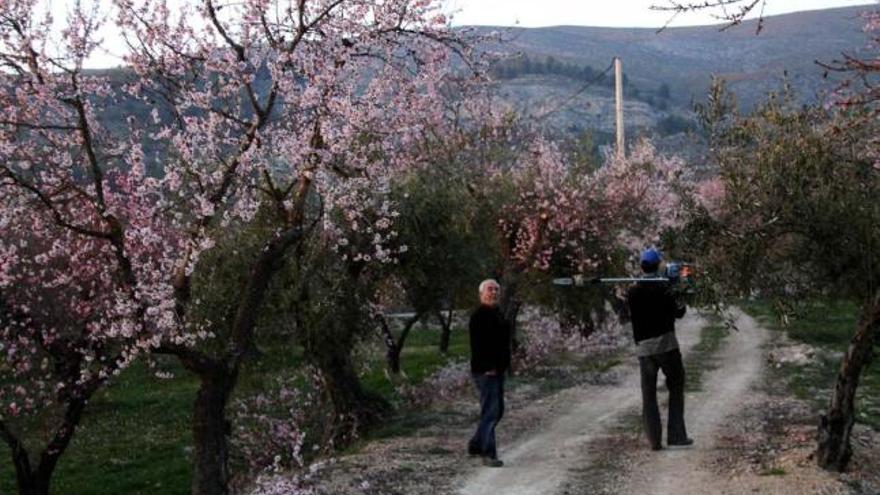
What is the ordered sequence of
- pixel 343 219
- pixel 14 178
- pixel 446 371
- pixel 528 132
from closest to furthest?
pixel 14 178, pixel 343 219, pixel 446 371, pixel 528 132

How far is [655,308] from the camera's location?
1263cm

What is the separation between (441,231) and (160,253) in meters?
6.17

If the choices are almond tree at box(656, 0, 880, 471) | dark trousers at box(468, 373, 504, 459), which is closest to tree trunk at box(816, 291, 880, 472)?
almond tree at box(656, 0, 880, 471)

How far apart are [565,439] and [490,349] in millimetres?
3471

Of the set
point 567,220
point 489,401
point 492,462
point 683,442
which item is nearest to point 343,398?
point 492,462

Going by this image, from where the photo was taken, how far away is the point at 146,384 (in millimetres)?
33594

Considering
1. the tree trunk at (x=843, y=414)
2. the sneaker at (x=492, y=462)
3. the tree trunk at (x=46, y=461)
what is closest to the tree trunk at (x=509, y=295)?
the sneaker at (x=492, y=462)

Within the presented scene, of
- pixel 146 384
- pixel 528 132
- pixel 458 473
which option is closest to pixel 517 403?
pixel 458 473

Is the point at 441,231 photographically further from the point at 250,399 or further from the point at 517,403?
the point at 250,399

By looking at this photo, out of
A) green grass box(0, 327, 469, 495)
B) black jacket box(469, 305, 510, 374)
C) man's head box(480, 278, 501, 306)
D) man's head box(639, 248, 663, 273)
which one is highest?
man's head box(639, 248, 663, 273)

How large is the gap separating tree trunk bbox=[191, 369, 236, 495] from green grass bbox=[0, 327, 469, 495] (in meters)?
5.59

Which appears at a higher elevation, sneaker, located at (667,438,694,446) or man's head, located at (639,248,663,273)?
man's head, located at (639,248,663,273)

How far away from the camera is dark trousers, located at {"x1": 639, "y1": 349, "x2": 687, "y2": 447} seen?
12727 millimetres

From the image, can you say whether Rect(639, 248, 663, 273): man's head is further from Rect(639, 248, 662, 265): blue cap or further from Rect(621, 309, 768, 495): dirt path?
Rect(621, 309, 768, 495): dirt path
